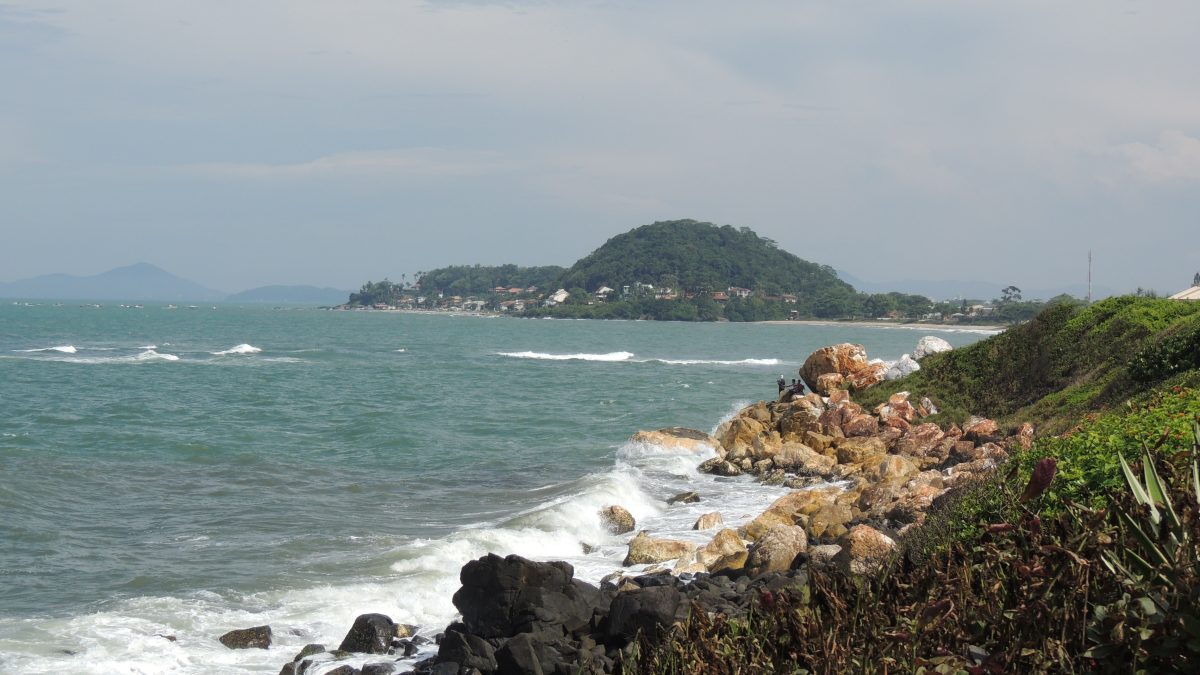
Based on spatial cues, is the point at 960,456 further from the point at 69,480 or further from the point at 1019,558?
the point at 69,480

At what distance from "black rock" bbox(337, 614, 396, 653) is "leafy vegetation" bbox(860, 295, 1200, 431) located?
12.6 m

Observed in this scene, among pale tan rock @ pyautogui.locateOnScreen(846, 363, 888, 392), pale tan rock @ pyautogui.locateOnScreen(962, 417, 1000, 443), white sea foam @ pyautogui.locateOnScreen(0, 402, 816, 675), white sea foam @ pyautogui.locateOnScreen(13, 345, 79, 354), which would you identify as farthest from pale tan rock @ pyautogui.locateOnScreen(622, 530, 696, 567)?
white sea foam @ pyautogui.locateOnScreen(13, 345, 79, 354)

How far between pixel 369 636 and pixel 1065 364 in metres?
19.9

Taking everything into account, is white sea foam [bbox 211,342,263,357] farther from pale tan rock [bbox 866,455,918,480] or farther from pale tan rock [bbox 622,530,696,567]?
pale tan rock [bbox 622,530,696,567]

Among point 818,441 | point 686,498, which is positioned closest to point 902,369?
point 818,441

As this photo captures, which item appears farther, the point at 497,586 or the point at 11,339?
the point at 11,339

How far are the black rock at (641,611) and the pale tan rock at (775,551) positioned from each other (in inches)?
124

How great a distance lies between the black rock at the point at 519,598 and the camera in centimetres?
989

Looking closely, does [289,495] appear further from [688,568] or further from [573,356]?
[573,356]

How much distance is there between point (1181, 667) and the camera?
393 cm

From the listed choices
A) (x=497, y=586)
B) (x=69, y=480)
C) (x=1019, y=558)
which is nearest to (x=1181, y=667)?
(x=1019, y=558)

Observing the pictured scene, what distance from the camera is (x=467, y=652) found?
9344mm

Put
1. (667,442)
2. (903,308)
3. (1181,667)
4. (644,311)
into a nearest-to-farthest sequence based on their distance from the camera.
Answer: (1181,667) < (667,442) < (903,308) < (644,311)

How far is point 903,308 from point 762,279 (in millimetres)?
36917
